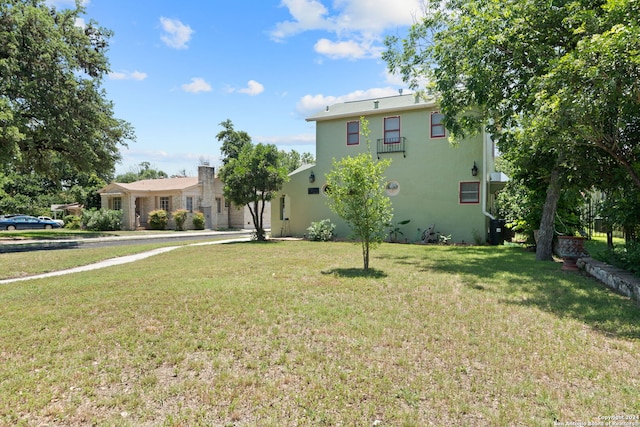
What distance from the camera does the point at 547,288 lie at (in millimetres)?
7242

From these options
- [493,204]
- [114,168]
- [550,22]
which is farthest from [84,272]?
[493,204]

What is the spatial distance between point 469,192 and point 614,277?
1041 cm

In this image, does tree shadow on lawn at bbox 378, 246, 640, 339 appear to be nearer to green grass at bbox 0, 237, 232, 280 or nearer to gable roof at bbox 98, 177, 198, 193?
green grass at bbox 0, 237, 232, 280

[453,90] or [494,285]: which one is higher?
[453,90]

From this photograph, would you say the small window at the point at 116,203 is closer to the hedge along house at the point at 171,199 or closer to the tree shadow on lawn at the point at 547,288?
the hedge along house at the point at 171,199

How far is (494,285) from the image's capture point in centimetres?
758

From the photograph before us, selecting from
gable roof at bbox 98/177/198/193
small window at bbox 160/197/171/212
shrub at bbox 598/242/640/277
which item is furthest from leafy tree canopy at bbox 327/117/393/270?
small window at bbox 160/197/171/212

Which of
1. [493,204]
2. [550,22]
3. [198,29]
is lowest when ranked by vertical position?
[493,204]

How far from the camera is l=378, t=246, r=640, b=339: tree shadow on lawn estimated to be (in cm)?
526

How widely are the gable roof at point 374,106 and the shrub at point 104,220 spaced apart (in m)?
19.5

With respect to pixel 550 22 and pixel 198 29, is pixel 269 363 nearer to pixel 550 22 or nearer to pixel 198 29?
pixel 550 22

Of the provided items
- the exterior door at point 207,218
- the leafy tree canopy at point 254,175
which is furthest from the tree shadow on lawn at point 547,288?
the exterior door at point 207,218

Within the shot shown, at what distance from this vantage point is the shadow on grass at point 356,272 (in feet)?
27.9

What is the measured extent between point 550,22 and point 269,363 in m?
10.2
